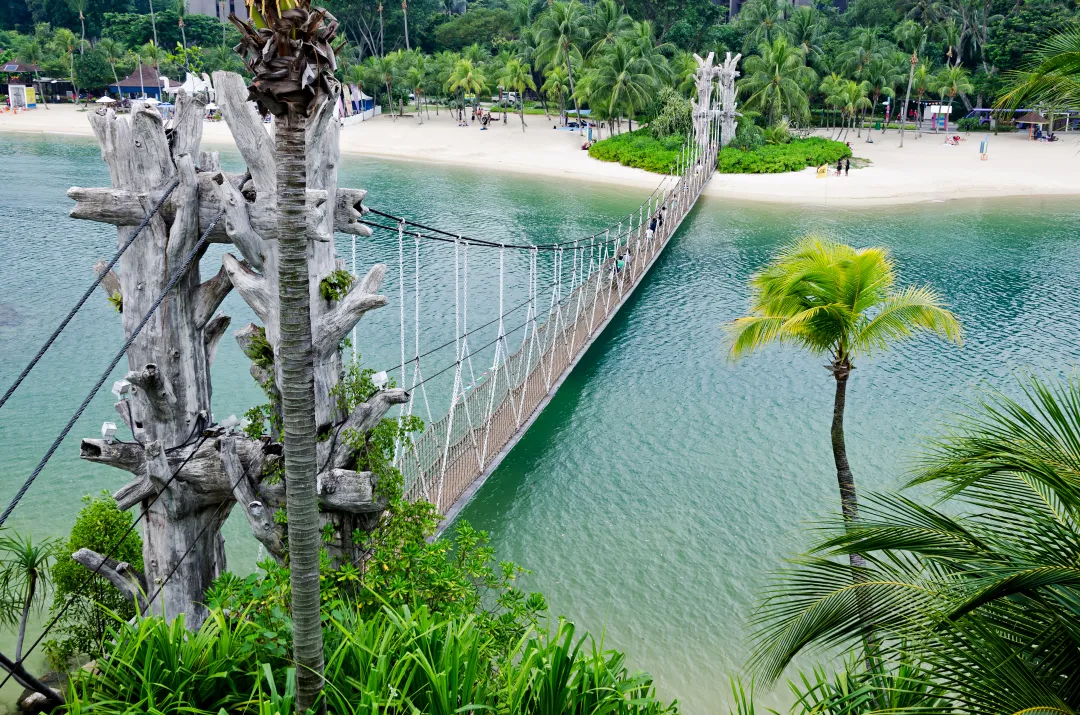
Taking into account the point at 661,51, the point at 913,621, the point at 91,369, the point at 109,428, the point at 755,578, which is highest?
the point at 661,51

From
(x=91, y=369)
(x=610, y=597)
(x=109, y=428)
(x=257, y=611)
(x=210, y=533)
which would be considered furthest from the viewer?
(x=91, y=369)

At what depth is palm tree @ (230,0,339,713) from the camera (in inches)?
110

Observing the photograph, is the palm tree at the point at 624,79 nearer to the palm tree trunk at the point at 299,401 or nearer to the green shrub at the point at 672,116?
the green shrub at the point at 672,116

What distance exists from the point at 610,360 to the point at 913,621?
12098 mm

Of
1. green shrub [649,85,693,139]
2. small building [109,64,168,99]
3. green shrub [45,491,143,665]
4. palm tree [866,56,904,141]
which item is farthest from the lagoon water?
small building [109,64,168,99]

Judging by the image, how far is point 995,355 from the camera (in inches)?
630

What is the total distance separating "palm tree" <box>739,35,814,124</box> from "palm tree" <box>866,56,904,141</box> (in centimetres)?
463

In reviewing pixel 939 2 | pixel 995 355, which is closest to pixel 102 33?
pixel 939 2

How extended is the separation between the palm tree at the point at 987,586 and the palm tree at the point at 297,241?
1.94m

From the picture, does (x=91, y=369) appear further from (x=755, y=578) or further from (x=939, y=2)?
(x=939, y=2)

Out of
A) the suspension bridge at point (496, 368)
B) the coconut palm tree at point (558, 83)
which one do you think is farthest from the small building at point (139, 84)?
the suspension bridge at point (496, 368)

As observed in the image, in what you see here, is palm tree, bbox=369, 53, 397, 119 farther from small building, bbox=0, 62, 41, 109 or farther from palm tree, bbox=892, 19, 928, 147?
palm tree, bbox=892, 19, 928, 147

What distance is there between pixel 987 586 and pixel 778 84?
115ft

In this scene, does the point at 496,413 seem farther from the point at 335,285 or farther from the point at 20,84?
the point at 20,84
